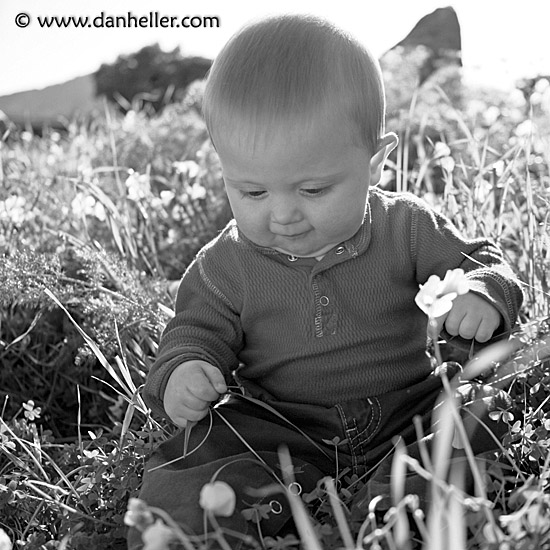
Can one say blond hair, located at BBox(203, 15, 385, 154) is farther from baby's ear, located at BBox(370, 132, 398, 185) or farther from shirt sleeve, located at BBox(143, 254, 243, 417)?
shirt sleeve, located at BBox(143, 254, 243, 417)

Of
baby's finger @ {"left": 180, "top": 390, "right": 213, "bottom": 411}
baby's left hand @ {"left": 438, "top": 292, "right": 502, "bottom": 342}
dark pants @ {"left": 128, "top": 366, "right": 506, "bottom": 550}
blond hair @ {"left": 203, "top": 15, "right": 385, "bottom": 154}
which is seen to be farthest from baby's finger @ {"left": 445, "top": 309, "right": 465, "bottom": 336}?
baby's finger @ {"left": 180, "top": 390, "right": 213, "bottom": 411}

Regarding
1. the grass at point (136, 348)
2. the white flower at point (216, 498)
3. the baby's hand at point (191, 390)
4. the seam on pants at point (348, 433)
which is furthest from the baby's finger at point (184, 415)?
the white flower at point (216, 498)

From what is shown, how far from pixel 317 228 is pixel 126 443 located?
0.65 meters

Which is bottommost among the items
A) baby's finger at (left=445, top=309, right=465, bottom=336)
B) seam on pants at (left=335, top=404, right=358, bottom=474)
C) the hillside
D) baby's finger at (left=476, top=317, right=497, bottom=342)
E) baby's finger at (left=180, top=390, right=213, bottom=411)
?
the hillside

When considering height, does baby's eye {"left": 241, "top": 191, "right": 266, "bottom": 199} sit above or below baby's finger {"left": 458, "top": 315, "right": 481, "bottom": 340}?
above

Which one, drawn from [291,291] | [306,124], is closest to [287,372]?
[291,291]

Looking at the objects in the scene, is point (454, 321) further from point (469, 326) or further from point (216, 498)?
point (216, 498)

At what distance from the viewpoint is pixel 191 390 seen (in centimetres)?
179

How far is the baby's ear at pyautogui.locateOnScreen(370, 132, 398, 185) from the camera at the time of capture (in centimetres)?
187

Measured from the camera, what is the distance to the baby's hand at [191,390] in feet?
5.86

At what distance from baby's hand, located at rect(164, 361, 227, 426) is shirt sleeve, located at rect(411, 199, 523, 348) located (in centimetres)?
52

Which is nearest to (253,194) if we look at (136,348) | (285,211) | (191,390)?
(285,211)

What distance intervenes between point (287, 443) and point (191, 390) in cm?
24

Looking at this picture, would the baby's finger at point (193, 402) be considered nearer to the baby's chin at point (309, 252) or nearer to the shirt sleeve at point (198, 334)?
the shirt sleeve at point (198, 334)
